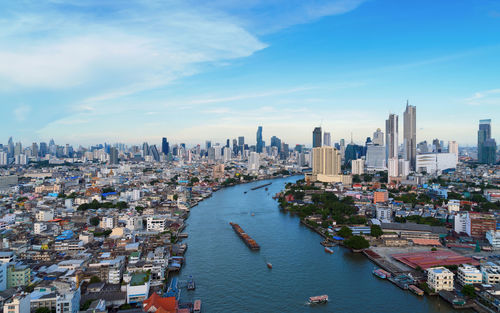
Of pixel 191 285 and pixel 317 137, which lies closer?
pixel 191 285

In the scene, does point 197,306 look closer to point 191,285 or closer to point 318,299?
point 191,285

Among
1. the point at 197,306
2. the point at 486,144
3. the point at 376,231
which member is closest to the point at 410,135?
the point at 486,144

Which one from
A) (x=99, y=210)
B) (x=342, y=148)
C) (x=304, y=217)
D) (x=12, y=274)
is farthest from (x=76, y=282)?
(x=342, y=148)

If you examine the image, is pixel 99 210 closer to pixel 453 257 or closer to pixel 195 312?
pixel 195 312

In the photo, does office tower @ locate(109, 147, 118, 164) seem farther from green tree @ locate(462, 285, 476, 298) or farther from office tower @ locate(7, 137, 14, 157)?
green tree @ locate(462, 285, 476, 298)

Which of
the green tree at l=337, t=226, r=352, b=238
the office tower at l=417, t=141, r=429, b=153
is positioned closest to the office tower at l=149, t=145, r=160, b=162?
the office tower at l=417, t=141, r=429, b=153

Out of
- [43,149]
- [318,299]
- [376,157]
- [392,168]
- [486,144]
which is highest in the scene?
[486,144]

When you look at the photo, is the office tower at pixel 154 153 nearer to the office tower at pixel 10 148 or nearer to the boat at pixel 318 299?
the office tower at pixel 10 148
